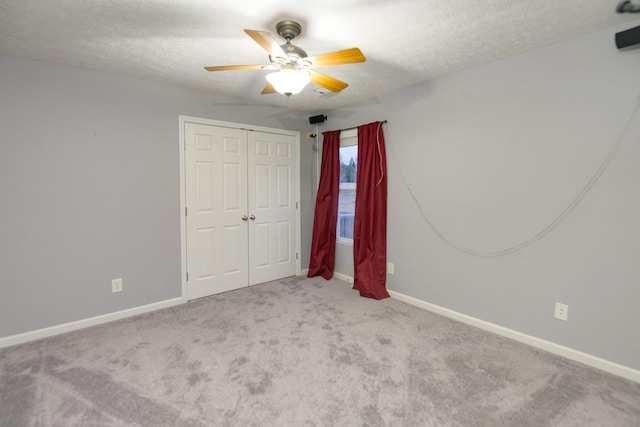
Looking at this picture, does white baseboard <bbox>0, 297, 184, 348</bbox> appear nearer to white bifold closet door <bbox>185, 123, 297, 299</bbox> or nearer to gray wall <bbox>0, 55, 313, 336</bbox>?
gray wall <bbox>0, 55, 313, 336</bbox>

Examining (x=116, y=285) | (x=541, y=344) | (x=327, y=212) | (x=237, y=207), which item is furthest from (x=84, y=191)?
(x=541, y=344)

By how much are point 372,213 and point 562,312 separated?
1895 millimetres

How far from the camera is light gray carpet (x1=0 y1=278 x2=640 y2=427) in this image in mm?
1702

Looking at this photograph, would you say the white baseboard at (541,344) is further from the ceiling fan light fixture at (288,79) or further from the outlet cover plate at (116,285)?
the outlet cover plate at (116,285)

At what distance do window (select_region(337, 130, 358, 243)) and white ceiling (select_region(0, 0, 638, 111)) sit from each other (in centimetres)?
123

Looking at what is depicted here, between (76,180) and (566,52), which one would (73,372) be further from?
(566,52)

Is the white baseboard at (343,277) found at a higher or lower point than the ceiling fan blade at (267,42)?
lower

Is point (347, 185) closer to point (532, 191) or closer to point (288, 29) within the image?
point (532, 191)

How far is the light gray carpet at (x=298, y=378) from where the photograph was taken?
1.70 m

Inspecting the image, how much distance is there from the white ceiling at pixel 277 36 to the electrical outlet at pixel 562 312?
1985 millimetres

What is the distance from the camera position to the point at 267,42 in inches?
67.4

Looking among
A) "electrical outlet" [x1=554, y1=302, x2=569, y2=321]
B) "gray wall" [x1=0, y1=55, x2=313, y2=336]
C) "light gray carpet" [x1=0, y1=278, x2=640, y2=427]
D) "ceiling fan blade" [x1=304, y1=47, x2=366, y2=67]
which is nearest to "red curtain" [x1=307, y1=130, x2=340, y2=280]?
"light gray carpet" [x1=0, y1=278, x2=640, y2=427]

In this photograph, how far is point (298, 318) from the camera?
2949mm

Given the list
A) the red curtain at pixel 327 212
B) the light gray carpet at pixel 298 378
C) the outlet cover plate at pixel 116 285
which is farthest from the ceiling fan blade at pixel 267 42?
the outlet cover plate at pixel 116 285
